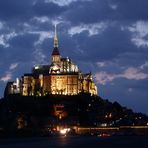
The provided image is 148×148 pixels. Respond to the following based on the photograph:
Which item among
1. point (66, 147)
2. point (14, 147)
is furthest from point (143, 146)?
point (14, 147)

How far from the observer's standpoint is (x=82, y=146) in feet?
518

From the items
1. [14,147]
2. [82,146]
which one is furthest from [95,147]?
[14,147]

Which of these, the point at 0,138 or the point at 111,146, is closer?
the point at 111,146

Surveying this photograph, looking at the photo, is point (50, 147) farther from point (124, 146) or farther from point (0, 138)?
point (0, 138)

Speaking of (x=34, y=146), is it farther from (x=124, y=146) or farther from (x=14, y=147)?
(x=124, y=146)

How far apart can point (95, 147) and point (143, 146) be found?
921 centimetres

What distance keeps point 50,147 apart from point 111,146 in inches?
525

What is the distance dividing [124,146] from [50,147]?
1452 centimetres

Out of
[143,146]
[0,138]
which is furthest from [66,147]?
[0,138]

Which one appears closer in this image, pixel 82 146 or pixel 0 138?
pixel 82 146

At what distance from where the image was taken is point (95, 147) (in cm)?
15488

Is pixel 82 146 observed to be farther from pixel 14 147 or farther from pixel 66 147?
pixel 14 147

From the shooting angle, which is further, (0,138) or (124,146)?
(0,138)

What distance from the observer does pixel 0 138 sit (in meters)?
198
